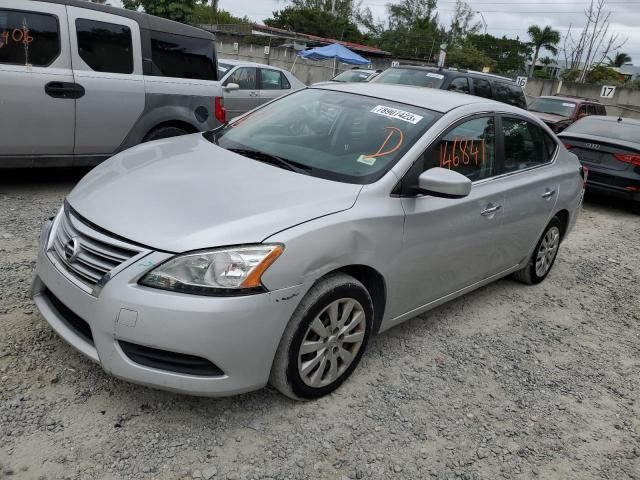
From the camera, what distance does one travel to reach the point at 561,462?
111 inches

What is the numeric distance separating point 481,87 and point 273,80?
4.10 meters

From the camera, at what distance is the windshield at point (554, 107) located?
13648 millimetres

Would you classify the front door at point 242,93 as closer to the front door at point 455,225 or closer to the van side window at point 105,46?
the van side window at point 105,46

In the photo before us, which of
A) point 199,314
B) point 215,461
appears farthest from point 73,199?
point 215,461

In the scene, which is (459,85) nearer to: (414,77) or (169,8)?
(414,77)

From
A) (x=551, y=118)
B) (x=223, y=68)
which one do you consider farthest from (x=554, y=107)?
(x=223, y=68)

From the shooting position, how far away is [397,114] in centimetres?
349

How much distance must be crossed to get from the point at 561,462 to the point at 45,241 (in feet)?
9.47

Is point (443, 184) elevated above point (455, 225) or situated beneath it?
elevated above

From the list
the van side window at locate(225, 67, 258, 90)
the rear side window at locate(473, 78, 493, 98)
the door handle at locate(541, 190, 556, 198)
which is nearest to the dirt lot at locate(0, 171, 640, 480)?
the door handle at locate(541, 190, 556, 198)

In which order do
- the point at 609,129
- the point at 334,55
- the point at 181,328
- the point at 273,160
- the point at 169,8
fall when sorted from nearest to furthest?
1. the point at 181,328
2. the point at 273,160
3. the point at 609,129
4. the point at 169,8
5. the point at 334,55

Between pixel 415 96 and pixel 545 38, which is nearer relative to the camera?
pixel 415 96

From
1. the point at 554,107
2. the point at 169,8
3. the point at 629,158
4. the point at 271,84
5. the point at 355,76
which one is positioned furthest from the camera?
the point at 169,8

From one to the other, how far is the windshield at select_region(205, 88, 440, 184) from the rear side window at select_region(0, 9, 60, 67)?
2.40 meters
